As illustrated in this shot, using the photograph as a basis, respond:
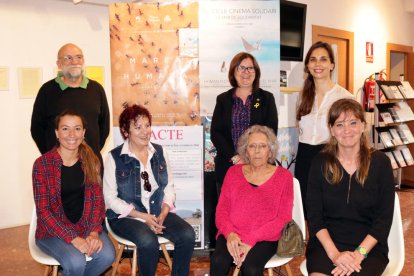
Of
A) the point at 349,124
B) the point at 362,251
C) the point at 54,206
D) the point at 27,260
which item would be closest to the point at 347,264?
the point at 362,251

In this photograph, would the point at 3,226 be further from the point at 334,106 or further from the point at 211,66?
the point at 334,106

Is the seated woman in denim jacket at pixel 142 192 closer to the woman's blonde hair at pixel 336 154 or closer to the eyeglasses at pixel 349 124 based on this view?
the woman's blonde hair at pixel 336 154

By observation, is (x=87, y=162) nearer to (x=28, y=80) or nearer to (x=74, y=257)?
(x=74, y=257)

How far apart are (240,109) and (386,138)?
370 cm

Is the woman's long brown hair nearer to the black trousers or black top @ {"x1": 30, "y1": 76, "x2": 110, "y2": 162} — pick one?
the black trousers

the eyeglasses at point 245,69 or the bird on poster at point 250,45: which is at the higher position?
the bird on poster at point 250,45

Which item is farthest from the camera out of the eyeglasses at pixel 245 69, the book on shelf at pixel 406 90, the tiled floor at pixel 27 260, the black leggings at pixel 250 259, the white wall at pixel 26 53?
the book on shelf at pixel 406 90

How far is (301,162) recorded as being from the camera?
2.88 meters

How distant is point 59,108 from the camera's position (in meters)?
2.88


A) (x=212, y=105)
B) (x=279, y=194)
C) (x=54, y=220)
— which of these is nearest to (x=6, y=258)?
(x=54, y=220)

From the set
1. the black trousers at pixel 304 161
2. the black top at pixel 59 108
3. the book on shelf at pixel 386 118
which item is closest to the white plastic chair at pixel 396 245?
the black trousers at pixel 304 161

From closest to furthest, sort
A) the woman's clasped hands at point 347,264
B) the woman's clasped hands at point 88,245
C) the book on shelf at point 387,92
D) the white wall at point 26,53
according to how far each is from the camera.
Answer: the woman's clasped hands at point 347,264 → the woman's clasped hands at point 88,245 → the white wall at point 26,53 → the book on shelf at point 387,92

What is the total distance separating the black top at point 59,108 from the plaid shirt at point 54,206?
0.59m

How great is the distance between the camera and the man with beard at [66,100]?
114 inches
